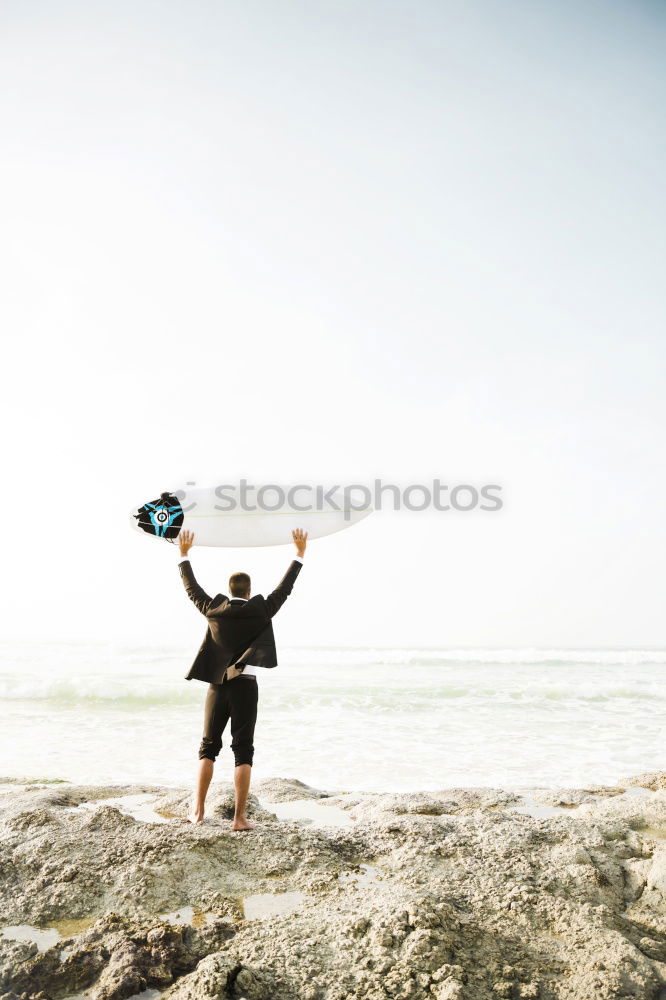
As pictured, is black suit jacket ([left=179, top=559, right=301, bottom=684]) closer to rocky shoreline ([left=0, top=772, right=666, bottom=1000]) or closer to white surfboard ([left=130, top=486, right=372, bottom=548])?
rocky shoreline ([left=0, top=772, right=666, bottom=1000])

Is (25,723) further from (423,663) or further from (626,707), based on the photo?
(423,663)

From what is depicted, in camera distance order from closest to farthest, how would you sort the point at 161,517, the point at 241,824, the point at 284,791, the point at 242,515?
1. the point at 241,824
2. the point at 284,791
3. the point at 161,517
4. the point at 242,515

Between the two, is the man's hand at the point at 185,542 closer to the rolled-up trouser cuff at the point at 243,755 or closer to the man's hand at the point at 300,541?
the man's hand at the point at 300,541

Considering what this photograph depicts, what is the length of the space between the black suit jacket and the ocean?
2.39m

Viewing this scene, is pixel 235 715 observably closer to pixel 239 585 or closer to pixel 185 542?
pixel 239 585

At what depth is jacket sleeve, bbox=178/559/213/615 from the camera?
3.73 metres

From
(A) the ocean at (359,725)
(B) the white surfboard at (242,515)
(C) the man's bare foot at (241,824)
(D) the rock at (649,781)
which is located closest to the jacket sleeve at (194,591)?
(B) the white surfboard at (242,515)

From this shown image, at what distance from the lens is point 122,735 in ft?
25.6

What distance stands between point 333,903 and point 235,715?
130 centimetres

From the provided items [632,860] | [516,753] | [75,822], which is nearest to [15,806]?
[75,822]

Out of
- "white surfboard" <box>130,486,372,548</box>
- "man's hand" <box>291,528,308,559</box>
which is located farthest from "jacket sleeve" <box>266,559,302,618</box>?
"white surfboard" <box>130,486,372,548</box>

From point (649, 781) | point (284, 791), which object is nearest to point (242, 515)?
point (284, 791)

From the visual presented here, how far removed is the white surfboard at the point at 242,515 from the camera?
4.96 metres

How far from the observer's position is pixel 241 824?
3299mm
